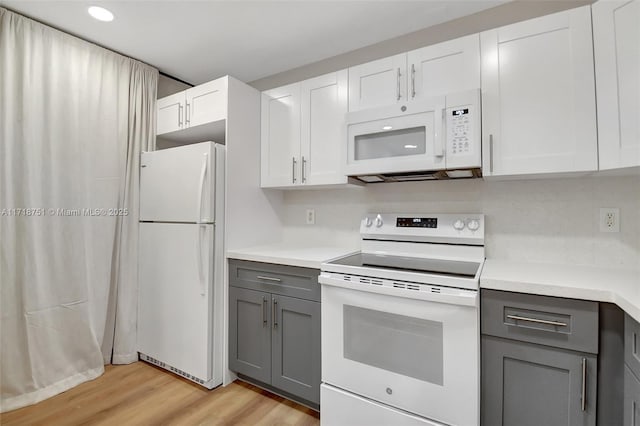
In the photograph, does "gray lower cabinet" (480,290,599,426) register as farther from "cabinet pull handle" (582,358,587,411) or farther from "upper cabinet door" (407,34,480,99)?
"upper cabinet door" (407,34,480,99)

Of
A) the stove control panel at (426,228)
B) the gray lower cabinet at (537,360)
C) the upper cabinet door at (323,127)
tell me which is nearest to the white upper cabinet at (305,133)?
the upper cabinet door at (323,127)

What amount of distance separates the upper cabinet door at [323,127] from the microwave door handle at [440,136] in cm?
60

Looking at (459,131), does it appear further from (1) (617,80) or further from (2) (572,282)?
(2) (572,282)

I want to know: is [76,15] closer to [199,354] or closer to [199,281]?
[199,281]

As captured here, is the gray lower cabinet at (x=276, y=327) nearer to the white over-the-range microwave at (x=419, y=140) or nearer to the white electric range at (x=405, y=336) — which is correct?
the white electric range at (x=405, y=336)

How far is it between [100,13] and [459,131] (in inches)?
Answer: 86.1

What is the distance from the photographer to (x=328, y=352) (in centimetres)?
167

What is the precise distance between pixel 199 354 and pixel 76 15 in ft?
7.42

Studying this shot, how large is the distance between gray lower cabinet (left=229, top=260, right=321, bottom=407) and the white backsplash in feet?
2.24

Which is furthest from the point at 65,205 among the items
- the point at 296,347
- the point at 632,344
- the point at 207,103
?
the point at 632,344

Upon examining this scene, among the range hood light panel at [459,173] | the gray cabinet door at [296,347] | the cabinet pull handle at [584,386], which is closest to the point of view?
the cabinet pull handle at [584,386]

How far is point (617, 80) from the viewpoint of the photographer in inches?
50.4

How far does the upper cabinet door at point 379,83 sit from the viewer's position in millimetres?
1809

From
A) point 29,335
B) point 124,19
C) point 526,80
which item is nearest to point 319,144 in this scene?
point 526,80
